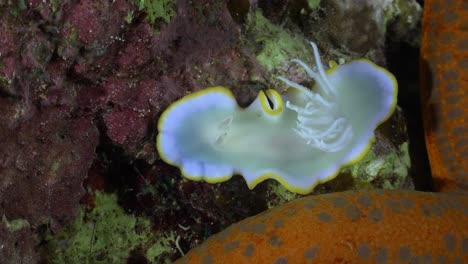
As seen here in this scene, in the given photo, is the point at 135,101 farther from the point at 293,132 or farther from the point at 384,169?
the point at 384,169

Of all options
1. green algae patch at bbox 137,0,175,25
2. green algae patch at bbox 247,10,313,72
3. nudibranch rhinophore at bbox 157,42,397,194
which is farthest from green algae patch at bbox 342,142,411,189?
green algae patch at bbox 137,0,175,25

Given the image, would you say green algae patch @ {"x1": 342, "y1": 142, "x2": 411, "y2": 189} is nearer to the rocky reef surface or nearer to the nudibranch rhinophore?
the rocky reef surface

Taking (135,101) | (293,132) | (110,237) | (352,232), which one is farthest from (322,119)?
(110,237)

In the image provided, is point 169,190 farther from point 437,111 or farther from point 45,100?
point 437,111

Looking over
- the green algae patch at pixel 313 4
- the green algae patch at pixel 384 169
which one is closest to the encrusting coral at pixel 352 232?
the green algae patch at pixel 384 169

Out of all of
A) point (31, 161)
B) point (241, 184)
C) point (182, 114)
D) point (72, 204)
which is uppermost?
point (182, 114)

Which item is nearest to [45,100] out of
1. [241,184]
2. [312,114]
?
[241,184]
